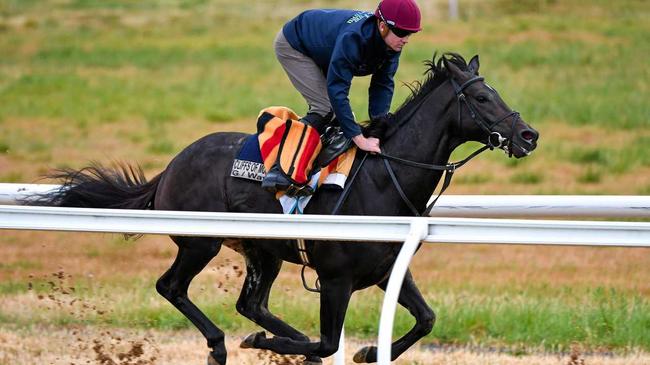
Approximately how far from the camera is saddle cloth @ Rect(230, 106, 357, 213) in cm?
555

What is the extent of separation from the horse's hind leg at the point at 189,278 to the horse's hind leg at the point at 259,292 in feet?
0.54

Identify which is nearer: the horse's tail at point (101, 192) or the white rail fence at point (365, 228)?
the white rail fence at point (365, 228)

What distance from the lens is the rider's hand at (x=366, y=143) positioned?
18.1 ft

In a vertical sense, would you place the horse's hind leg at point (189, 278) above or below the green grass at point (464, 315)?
above

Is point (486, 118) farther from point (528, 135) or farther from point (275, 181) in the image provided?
point (275, 181)

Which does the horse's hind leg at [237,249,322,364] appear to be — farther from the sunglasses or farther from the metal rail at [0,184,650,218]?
Result: the sunglasses

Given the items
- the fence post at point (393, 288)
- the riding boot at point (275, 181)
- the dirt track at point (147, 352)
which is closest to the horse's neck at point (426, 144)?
the riding boot at point (275, 181)

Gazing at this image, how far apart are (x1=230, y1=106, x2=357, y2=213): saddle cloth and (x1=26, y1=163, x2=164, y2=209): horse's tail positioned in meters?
0.67

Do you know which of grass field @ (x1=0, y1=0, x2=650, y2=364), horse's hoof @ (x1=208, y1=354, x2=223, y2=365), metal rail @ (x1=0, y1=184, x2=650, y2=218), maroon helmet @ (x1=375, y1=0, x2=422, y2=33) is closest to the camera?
maroon helmet @ (x1=375, y1=0, x2=422, y2=33)

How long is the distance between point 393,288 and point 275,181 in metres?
1.73

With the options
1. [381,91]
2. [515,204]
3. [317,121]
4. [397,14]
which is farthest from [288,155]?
[515,204]

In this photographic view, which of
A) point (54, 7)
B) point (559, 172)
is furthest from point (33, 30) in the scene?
point (559, 172)

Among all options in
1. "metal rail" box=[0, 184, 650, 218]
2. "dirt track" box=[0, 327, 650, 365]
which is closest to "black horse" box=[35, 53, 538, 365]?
"dirt track" box=[0, 327, 650, 365]

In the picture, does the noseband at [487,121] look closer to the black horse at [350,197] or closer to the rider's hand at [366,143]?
the black horse at [350,197]
